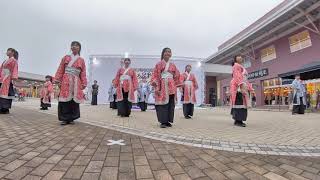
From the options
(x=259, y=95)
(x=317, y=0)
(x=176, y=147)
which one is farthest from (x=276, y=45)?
(x=176, y=147)

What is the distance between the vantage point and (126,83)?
7750 mm

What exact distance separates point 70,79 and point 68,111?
0.67m

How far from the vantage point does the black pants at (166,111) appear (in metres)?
5.30

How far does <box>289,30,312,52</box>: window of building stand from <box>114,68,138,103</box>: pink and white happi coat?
1494cm

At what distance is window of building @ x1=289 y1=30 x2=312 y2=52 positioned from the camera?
1764 cm

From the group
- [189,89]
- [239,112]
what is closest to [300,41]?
[189,89]

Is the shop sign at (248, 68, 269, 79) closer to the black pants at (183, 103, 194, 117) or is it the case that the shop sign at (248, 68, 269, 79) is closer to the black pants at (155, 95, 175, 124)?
the black pants at (183, 103, 194, 117)

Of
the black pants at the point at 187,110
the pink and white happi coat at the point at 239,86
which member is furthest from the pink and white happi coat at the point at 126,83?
the pink and white happi coat at the point at 239,86

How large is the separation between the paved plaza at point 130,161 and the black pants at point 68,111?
167 centimetres

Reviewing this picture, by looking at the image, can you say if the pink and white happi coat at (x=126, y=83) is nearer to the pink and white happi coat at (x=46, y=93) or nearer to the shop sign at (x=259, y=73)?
the pink and white happi coat at (x=46, y=93)

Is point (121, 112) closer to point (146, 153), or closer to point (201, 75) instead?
point (146, 153)

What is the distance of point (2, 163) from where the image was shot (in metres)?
2.26

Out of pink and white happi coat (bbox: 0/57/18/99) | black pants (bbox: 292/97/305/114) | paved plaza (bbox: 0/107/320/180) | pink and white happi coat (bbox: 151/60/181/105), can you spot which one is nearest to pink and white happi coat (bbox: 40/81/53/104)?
pink and white happi coat (bbox: 0/57/18/99)

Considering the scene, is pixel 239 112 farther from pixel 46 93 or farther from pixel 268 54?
pixel 268 54
